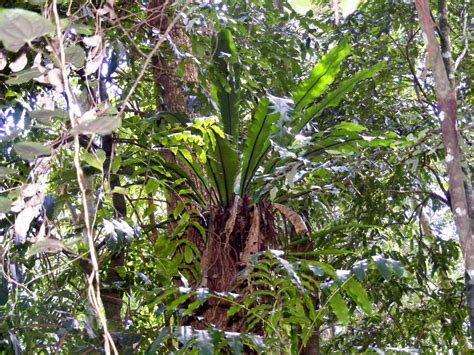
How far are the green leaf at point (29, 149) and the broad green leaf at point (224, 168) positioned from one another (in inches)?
39.6

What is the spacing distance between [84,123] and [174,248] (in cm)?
114

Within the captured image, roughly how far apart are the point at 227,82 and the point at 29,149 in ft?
3.67

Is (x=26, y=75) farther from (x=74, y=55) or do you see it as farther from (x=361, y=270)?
(x=361, y=270)

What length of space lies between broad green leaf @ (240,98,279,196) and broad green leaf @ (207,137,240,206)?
52 millimetres

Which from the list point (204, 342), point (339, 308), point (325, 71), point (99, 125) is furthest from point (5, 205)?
point (325, 71)

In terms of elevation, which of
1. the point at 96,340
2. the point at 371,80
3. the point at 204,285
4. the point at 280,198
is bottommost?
the point at 96,340

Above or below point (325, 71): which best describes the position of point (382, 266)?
below

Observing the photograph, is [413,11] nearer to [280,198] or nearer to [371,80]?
[371,80]

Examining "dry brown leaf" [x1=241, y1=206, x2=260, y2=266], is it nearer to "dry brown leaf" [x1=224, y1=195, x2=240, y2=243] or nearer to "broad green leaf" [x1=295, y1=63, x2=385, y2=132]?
"dry brown leaf" [x1=224, y1=195, x2=240, y2=243]

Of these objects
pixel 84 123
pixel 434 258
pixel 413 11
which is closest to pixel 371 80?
pixel 413 11

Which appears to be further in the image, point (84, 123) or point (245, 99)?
point (245, 99)

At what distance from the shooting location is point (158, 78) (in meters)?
2.43

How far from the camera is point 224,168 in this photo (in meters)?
1.92

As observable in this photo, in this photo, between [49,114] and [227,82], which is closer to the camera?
[49,114]
